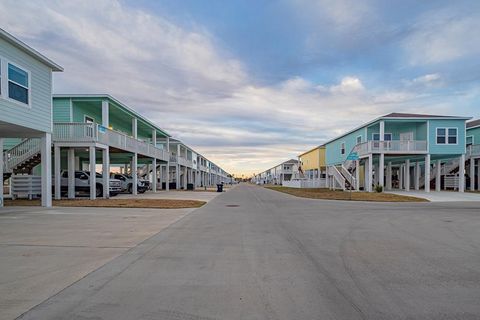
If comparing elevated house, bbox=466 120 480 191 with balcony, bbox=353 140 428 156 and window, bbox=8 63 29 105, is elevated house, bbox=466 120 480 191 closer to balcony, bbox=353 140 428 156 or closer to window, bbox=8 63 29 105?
balcony, bbox=353 140 428 156

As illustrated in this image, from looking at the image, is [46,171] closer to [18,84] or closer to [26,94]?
[26,94]

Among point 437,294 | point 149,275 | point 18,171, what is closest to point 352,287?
point 437,294

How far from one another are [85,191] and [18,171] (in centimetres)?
455

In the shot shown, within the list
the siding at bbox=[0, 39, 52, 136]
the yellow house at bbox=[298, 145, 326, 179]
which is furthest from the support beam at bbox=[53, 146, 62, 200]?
the yellow house at bbox=[298, 145, 326, 179]

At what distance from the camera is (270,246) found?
8320mm

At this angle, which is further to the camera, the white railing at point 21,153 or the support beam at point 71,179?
the support beam at point 71,179

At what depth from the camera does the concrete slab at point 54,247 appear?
5105 mm

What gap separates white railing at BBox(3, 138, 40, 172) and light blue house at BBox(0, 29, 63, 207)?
10.5 feet

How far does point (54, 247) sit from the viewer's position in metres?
7.96

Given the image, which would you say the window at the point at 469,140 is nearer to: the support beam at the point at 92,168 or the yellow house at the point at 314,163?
the yellow house at the point at 314,163

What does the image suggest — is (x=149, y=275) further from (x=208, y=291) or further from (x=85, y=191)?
(x=85, y=191)

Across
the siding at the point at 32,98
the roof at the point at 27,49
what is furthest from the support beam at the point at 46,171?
the roof at the point at 27,49

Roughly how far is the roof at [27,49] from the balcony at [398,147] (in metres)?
25.5

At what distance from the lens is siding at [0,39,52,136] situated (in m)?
14.6
